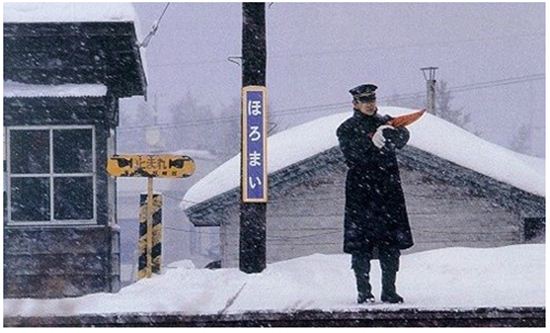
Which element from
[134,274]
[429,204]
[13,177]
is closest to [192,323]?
[134,274]

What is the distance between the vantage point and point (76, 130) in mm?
8344

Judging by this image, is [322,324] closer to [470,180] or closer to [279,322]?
[279,322]

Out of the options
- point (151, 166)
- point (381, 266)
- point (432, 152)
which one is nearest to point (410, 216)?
point (432, 152)

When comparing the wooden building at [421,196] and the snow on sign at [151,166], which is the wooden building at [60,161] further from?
the wooden building at [421,196]

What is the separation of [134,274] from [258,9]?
2.24 meters

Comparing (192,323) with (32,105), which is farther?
(32,105)

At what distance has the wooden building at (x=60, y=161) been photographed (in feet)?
26.8

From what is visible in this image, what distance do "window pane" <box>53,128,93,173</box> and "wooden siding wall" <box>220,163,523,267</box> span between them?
1585 millimetres

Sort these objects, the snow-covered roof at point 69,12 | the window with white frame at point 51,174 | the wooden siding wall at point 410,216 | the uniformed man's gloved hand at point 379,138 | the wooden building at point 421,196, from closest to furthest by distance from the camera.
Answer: the uniformed man's gloved hand at point 379,138 → the snow-covered roof at point 69,12 → the window with white frame at point 51,174 → the wooden building at point 421,196 → the wooden siding wall at point 410,216

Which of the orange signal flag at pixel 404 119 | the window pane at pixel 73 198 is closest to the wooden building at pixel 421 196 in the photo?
the window pane at pixel 73 198

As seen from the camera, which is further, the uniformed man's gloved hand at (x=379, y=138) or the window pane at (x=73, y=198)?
the window pane at (x=73, y=198)

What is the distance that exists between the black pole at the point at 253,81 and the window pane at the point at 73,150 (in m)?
1.41

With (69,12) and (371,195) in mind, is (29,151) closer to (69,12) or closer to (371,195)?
(69,12)

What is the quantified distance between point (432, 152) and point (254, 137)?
252 cm
